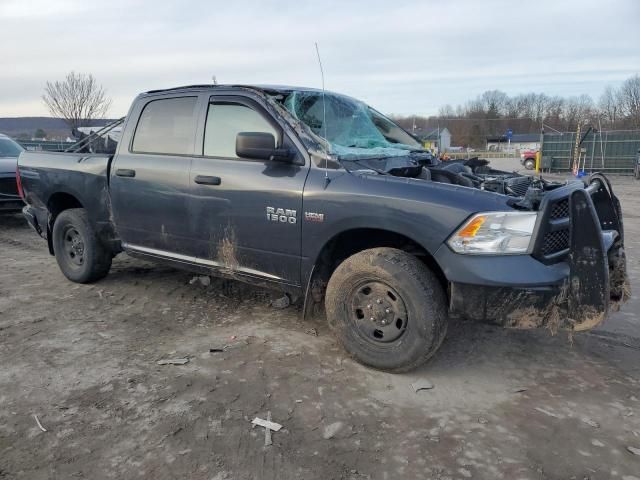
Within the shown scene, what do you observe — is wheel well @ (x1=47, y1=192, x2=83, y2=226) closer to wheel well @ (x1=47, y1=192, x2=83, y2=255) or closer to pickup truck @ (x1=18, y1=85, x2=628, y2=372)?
wheel well @ (x1=47, y1=192, x2=83, y2=255)

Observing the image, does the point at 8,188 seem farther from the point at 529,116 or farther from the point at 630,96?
the point at 529,116

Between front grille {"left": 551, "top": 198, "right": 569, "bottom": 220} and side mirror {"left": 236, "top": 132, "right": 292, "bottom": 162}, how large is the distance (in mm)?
1760

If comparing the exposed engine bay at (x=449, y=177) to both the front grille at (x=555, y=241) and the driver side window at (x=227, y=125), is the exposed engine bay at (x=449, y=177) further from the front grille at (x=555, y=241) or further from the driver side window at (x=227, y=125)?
the driver side window at (x=227, y=125)

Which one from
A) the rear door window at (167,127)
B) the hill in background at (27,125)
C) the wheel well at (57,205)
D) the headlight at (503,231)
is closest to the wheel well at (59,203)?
the wheel well at (57,205)

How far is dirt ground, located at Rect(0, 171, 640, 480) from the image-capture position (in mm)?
2529

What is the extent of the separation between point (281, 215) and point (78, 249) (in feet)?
9.46

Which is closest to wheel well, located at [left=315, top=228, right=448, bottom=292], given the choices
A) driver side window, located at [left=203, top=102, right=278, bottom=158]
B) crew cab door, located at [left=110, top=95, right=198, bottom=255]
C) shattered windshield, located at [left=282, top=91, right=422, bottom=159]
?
shattered windshield, located at [left=282, top=91, right=422, bottom=159]

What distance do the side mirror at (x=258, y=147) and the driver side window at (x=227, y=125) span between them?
31 centimetres

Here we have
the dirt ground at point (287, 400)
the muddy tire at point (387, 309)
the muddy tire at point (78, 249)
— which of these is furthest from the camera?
the muddy tire at point (78, 249)

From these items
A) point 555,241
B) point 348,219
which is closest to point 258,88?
point 348,219

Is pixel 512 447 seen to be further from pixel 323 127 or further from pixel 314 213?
pixel 323 127

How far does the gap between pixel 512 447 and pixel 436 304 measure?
0.90 metres

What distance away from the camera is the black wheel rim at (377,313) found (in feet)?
10.9

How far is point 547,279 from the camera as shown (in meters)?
2.95
